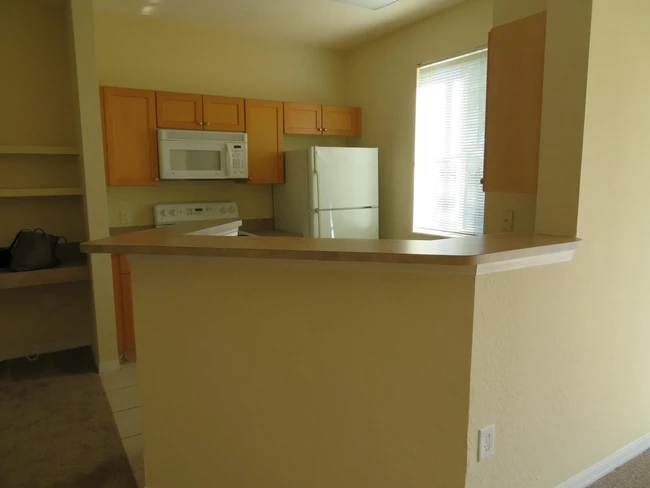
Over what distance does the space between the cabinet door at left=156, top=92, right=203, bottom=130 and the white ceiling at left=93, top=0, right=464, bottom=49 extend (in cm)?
62

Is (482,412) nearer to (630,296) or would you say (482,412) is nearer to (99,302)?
(630,296)

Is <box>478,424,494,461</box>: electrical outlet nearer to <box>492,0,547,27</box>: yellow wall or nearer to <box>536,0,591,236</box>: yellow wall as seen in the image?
<box>536,0,591,236</box>: yellow wall

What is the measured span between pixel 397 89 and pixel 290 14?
112cm

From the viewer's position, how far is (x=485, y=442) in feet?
A: 5.20

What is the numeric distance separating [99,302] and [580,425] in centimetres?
294

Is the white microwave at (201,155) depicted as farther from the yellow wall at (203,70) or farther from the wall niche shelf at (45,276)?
the wall niche shelf at (45,276)

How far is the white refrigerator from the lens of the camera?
3850mm

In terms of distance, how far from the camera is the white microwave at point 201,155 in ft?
12.0

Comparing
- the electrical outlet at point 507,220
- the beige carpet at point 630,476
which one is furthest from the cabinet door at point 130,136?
the beige carpet at point 630,476

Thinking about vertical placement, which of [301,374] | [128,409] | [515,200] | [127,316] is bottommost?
[128,409]

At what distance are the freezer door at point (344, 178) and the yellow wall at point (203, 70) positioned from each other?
811 mm

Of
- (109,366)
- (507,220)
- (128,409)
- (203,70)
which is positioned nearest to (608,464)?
(507,220)

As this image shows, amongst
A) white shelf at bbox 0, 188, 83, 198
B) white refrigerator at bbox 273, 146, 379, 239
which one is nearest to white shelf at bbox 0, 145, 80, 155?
white shelf at bbox 0, 188, 83, 198

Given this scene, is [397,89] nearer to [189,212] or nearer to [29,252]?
[189,212]
